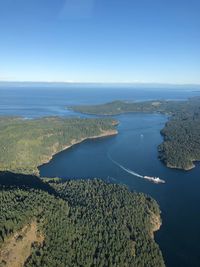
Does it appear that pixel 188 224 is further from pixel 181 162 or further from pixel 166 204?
pixel 181 162

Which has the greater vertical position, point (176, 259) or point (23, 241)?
point (23, 241)

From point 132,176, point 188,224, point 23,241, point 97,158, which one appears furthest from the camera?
point 97,158

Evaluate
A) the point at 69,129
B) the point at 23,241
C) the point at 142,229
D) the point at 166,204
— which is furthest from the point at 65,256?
the point at 69,129

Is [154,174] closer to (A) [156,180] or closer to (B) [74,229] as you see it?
(A) [156,180]

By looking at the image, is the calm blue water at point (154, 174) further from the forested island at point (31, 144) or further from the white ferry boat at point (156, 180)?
the forested island at point (31, 144)

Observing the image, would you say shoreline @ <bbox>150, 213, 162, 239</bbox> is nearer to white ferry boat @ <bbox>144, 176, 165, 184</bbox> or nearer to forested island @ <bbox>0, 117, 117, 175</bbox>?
white ferry boat @ <bbox>144, 176, 165, 184</bbox>

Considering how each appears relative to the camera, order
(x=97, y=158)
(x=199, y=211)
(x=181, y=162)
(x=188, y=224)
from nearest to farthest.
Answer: (x=188, y=224)
(x=199, y=211)
(x=181, y=162)
(x=97, y=158)

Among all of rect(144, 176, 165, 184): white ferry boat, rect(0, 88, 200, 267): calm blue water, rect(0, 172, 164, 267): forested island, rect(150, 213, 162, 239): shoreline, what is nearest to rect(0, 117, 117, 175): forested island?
rect(0, 88, 200, 267): calm blue water

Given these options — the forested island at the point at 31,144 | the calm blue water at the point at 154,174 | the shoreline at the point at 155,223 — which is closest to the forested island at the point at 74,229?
the shoreline at the point at 155,223

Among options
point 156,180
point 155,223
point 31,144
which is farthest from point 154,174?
point 31,144
